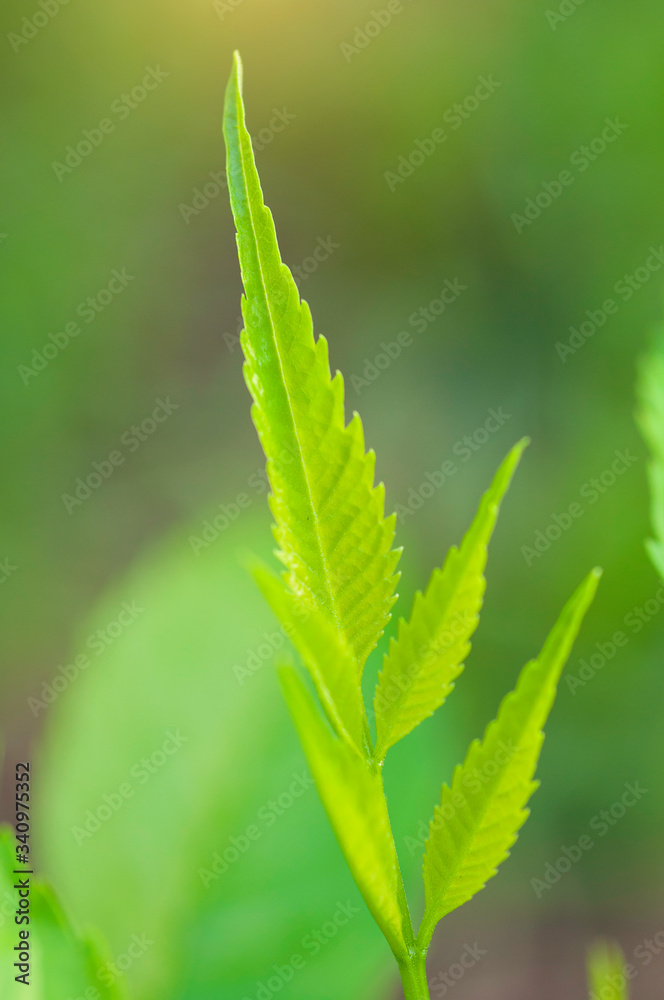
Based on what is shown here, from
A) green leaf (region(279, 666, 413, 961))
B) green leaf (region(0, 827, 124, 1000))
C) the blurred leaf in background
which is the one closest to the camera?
green leaf (region(279, 666, 413, 961))

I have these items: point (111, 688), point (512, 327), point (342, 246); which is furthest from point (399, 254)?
point (111, 688)

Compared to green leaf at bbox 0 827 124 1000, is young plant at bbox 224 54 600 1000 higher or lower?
higher

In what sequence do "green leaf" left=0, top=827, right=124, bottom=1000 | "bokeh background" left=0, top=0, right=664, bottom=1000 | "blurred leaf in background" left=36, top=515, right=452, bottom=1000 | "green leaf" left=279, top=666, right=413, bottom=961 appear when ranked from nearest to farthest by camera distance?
"green leaf" left=279, top=666, right=413, bottom=961 → "green leaf" left=0, top=827, right=124, bottom=1000 → "blurred leaf in background" left=36, top=515, right=452, bottom=1000 → "bokeh background" left=0, top=0, right=664, bottom=1000

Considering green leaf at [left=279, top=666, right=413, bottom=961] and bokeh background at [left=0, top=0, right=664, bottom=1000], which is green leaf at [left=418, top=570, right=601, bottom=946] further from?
bokeh background at [left=0, top=0, right=664, bottom=1000]

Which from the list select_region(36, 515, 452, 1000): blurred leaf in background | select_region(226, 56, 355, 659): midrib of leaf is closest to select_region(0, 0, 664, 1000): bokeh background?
select_region(36, 515, 452, 1000): blurred leaf in background

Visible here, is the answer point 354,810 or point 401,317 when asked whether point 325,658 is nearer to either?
point 354,810

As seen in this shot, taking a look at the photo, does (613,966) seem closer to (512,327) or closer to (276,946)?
(276,946)

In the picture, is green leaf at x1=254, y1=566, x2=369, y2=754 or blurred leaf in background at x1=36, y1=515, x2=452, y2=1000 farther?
blurred leaf in background at x1=36, y1=515, x2=452, y2=1000
